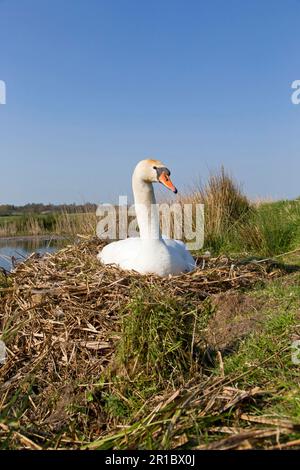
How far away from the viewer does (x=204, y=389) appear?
2.72 meters

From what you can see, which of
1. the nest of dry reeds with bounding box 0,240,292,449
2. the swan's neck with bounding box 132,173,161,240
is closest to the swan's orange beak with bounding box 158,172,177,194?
the swan's neck with bounding box 132,173,161,240

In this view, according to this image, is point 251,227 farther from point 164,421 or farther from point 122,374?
point 164,421

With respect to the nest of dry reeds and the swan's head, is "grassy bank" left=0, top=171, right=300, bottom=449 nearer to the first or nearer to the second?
the nest of dry reeds

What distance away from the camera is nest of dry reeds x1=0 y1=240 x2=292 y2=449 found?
2756 millimetres

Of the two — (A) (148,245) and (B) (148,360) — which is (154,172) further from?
(B) (148,360)

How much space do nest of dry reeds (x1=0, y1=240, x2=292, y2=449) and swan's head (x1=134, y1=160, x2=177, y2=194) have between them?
43.6 inches

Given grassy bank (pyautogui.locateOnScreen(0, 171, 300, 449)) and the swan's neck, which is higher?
the swan's neck

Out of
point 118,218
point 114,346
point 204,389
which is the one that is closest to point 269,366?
point 204,389

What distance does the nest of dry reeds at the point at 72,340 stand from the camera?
2756 mm

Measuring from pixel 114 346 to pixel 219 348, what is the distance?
823 mm

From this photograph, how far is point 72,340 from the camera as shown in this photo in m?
3.95

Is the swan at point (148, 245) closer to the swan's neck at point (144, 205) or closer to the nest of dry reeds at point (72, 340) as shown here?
the swan's neck at point (144, 205)

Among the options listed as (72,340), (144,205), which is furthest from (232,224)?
(72,340)

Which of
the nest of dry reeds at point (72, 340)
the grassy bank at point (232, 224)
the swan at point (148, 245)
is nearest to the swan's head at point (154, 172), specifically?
the swan at point (148, 245)
